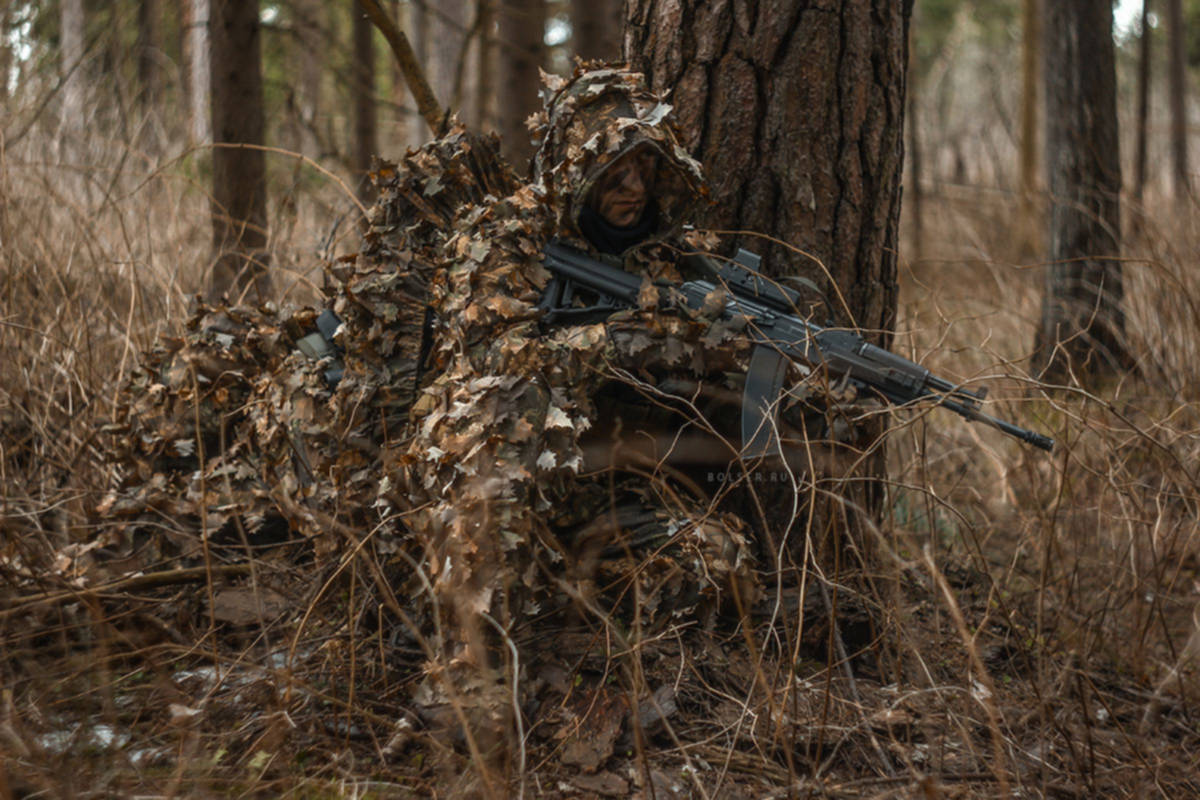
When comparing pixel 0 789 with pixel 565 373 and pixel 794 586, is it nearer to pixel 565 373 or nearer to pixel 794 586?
pixel 565 373

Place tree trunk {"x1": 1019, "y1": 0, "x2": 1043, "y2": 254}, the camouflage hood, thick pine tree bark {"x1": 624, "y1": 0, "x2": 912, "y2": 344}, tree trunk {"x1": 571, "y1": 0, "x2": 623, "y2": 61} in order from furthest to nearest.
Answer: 1. tree trunk {"x1": 1019, "y1": 0, "x2": 1043, "y2": 254}
2. tree trunk {"x1": 571, "y1": 0, "x2": 623, "y2": 61}
3. thick pine tree bark {"x1": 624, "y1": 0, "x2": 912, "y2": 344}
4. the camouflage hood

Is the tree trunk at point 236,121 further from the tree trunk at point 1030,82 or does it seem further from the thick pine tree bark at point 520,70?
the tree trunk at point 1030,82

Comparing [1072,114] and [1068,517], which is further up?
[1072,114]

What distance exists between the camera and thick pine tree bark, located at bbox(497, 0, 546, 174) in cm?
562

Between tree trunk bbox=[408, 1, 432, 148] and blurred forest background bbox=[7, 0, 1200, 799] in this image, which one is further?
tree trunk bbox=[408, 1, 432, 148]

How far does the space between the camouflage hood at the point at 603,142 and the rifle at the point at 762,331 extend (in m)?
0.13

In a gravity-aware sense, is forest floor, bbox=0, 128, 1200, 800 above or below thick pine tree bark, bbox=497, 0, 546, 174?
below

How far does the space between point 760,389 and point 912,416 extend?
3.53 ft

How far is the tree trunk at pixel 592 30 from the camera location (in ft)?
17.3

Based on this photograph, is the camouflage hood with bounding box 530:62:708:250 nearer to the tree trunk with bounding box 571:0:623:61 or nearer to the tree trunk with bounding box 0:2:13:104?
the tree trunk with bounding box 571:0:623:61

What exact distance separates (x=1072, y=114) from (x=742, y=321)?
4257 millimetres

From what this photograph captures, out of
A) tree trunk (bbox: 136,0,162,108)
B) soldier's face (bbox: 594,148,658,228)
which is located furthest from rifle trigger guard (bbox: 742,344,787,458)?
tree trunk (bbox: 136,0,162,108)

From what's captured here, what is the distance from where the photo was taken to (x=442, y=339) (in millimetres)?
2512

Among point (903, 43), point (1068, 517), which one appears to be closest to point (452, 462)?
point (903, 43)
